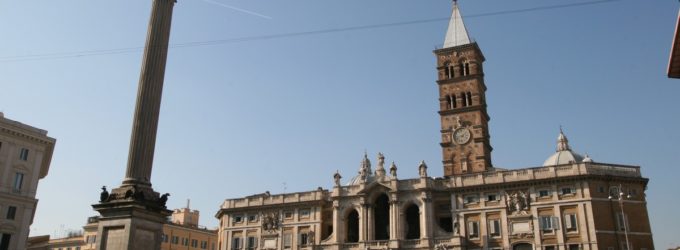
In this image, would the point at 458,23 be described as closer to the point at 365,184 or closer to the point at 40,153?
the point at 365,184

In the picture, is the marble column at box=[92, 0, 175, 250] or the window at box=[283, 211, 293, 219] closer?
the marble column at box=[92, 0, 175, 250]

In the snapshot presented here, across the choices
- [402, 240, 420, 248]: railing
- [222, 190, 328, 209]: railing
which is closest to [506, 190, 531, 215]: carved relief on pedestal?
[402, 240, 420, 248]: railing

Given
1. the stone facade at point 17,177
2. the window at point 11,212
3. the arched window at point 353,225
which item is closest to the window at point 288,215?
the arched window at point 353,225

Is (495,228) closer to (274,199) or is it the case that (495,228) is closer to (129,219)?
(274,199)

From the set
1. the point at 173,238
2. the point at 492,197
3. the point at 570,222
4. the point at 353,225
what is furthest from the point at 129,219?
the point at 173,238

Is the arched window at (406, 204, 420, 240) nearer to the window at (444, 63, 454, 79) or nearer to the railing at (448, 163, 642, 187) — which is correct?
the railing at (448, 163, 642, 187)

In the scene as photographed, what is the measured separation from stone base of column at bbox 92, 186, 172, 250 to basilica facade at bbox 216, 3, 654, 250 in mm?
39063

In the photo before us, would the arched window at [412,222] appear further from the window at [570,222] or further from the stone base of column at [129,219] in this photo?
the stone base of column at [129,219]

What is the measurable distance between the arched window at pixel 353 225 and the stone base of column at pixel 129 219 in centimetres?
4295

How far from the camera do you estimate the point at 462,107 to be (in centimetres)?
6756

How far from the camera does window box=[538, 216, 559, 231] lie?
52.1 metres

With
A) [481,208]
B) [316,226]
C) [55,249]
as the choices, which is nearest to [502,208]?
[481,208]

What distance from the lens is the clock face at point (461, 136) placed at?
6594 cm

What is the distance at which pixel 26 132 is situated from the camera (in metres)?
50.8
